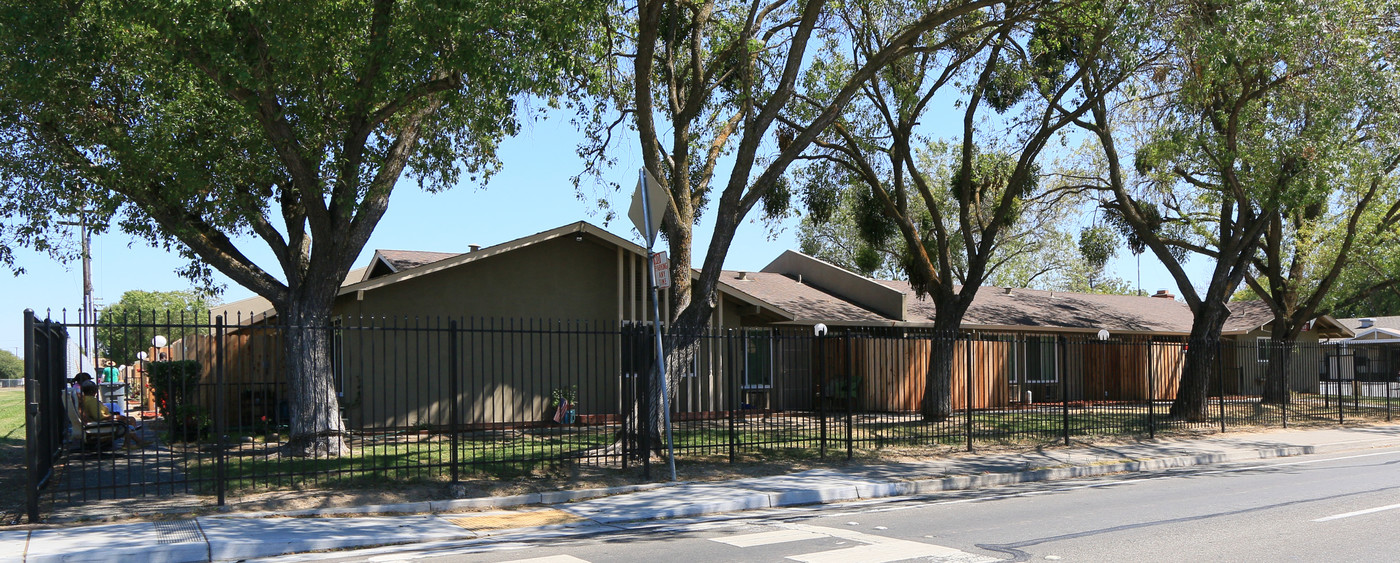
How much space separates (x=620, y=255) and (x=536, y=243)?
6.41 feet

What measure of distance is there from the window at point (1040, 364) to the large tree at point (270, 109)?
18425 millimetres

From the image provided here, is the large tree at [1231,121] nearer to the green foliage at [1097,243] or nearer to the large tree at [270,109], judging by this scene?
the green foliage at [1097,243]

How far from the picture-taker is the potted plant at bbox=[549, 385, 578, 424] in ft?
68.4

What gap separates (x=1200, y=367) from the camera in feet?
71.3

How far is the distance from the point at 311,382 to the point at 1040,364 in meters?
21.4

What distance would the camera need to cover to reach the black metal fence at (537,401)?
11766 mm

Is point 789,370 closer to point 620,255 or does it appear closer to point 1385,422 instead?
point 620,255

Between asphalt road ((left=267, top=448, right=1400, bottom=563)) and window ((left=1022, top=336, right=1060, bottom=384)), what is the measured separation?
54.1 feet

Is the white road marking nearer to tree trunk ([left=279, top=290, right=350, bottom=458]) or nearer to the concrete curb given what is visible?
the concrete curb

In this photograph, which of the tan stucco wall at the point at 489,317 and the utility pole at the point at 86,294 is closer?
the utility pole at the point at 86,294

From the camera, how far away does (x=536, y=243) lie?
822 inches

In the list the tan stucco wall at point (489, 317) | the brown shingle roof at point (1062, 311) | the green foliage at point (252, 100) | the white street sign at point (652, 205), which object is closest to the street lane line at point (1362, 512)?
the white street sign at point (652, 205)

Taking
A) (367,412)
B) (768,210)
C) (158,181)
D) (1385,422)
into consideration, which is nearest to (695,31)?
Answer: (768,210)

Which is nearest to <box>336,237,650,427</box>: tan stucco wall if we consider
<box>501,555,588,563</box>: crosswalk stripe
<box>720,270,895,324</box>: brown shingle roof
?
<box>720,270,895,324</box>: brown shingle roof
